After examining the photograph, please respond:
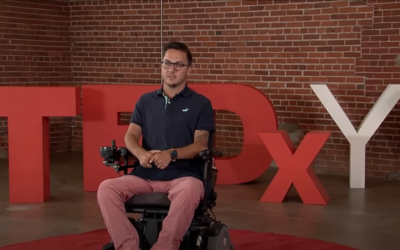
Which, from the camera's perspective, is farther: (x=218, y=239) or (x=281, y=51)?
(x=281, y=51)

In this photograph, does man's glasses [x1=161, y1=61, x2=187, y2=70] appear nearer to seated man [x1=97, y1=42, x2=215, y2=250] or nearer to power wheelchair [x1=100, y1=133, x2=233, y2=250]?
seated man [x1=97, y1=42, x2=215, y2=250]

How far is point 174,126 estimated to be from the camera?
3.96 meters

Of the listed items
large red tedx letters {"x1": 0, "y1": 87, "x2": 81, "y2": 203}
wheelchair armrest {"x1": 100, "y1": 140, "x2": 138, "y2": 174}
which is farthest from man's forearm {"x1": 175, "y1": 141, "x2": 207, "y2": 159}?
large red tedx letters {"x1": 0, "y1": 87, "x2": 81, "y2": 203}

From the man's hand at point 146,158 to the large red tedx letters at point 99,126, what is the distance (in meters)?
2.21

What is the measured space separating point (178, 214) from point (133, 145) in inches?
24.8

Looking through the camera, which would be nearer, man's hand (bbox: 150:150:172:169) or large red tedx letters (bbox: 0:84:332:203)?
man's hand (bbox: 150:150:172:169)

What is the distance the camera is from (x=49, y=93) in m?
5.90

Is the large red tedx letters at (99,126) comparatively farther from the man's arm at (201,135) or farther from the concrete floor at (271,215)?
the man's arm at (201,135)

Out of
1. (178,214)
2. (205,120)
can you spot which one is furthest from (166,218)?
(205,120)

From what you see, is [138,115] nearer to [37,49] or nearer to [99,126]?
[99,126]

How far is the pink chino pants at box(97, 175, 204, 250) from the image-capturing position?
11.6 ft

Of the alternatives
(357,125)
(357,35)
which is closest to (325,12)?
(357,35)

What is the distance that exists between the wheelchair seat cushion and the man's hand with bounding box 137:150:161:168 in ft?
0.67

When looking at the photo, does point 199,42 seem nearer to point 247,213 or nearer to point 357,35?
point 357,35
